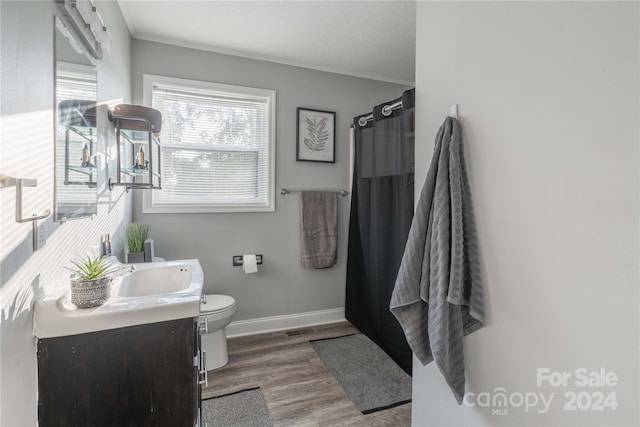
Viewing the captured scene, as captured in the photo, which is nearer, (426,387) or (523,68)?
(523,68)

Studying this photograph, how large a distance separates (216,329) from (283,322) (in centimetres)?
84

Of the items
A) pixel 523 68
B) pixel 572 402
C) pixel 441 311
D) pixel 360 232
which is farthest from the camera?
pixel 360 232

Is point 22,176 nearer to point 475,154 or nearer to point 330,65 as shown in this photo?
point 475,154

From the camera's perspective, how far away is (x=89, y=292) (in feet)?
3.33

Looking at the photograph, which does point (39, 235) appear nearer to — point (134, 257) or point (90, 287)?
point (90, 287)

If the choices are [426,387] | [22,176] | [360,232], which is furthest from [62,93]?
[360,232]

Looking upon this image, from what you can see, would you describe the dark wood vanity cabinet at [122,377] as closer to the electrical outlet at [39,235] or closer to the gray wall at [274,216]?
the electrical outlet at [39,235]

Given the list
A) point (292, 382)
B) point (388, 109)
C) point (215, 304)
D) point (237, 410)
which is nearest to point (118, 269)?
point (215, 304)

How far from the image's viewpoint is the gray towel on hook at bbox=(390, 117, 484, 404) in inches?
41.6

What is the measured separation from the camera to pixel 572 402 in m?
0.83

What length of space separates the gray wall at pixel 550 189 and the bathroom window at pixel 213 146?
5.92 ft

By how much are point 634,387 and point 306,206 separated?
2334mm

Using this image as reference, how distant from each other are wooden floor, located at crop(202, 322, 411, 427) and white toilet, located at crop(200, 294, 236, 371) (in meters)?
0.07

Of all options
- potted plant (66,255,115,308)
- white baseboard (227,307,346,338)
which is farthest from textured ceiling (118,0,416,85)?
white baseboard (227,307,346,338)
